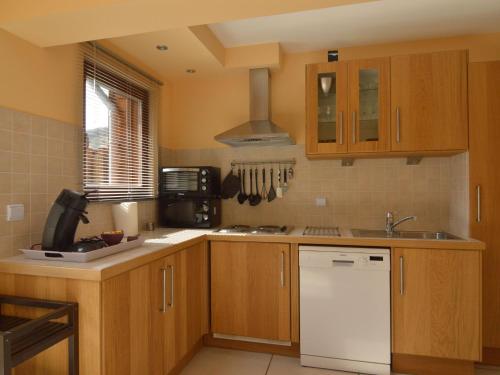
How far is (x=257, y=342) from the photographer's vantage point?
7.32ft

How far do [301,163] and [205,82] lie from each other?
121 centimetres

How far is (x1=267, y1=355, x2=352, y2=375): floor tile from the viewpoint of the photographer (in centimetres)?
199

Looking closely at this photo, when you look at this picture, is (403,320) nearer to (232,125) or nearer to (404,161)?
(404,161)

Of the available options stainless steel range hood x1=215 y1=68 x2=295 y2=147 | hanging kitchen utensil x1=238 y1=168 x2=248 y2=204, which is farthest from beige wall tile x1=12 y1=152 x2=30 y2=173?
hanging kitchen utensil x1=238 y1=168 x2=248 y2=204

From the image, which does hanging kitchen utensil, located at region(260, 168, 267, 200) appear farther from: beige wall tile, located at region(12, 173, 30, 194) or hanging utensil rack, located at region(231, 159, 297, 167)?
beige wall tile, located at region(12, 173, 30, 194)

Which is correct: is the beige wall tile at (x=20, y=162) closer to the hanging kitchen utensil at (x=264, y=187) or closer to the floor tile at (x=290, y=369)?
the hanging kitchen utensil at (x=264, y=187)

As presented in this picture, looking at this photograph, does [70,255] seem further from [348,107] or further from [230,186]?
[348,107]

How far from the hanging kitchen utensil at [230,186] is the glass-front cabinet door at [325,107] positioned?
2.51 feet

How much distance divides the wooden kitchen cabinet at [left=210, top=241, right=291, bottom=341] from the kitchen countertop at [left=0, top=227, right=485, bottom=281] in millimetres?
88

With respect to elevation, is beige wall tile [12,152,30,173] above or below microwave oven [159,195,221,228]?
above

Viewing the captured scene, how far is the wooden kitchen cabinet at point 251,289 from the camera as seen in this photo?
83.4 inches

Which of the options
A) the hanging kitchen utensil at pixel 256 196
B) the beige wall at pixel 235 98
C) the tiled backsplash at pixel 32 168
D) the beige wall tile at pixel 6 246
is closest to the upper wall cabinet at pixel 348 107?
the beige wall at pixel 235 98

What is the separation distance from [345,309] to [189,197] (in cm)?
144

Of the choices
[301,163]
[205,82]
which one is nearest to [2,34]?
[205,82]
